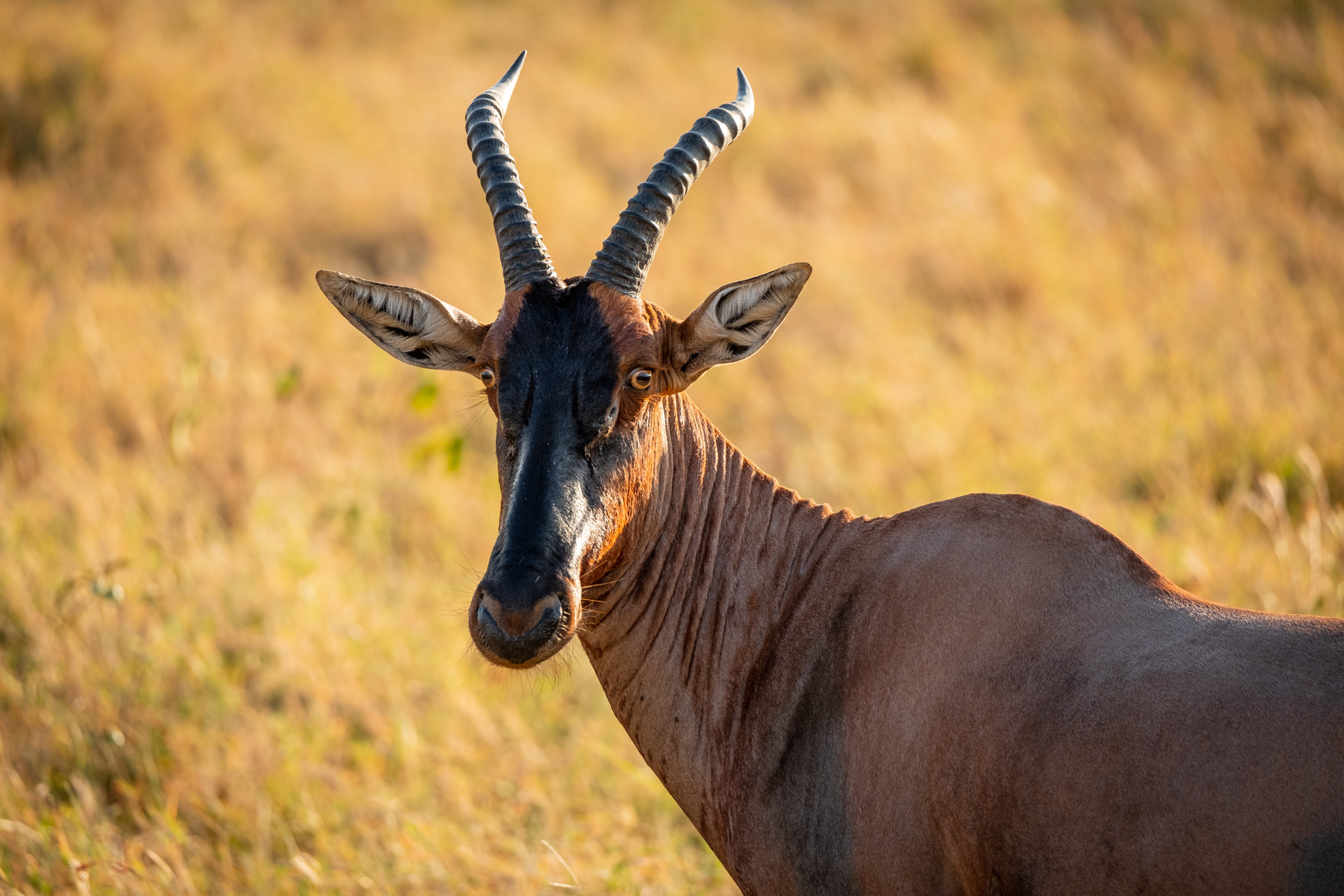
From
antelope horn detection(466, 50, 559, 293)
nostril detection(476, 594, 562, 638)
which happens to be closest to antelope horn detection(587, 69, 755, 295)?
antelope horn detection(466, 50, 559, 293)

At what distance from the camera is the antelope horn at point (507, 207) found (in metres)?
4.42

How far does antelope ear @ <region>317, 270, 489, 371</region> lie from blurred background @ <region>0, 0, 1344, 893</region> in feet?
5.09

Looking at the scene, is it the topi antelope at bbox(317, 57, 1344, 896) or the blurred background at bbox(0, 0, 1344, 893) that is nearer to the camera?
the topi antelope at bbox(317, 57, 1344, 896)

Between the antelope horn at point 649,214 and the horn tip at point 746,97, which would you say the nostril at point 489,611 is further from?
the horn tip at point 746,97

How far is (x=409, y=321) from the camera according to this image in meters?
4.76

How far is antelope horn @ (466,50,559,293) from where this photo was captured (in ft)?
14.5

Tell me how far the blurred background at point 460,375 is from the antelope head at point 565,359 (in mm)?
1106

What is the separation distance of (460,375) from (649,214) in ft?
28.7

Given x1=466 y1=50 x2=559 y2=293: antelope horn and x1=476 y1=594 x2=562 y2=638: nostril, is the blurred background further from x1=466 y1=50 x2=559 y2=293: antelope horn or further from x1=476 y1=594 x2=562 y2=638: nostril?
x1=466 y1=50 x2=559 y2=293: antelope horn

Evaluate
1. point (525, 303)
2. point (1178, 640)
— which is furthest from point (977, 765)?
point (525, 303)

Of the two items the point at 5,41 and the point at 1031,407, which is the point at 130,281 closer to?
the point at 5,41

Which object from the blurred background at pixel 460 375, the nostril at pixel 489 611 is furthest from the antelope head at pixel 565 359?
the blurred background at pixel 460 375

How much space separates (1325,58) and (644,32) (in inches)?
457

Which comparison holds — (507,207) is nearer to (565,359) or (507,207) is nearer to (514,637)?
(565,359)
